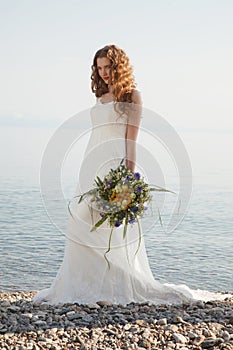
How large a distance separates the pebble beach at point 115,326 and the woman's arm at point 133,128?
3.52 feet

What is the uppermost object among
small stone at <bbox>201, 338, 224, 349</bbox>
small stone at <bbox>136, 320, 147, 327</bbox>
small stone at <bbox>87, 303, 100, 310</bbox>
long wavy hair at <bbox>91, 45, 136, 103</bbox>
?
long wavy hair at <bbox>91, 45, 136, 103</bbox>

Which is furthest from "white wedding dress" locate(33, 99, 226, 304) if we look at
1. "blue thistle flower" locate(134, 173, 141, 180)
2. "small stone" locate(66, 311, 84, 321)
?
"small stone" locate(66, 311, 84, 321)

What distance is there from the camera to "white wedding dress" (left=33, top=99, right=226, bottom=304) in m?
5.01

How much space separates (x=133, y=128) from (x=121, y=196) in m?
0.53

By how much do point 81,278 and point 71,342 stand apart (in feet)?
3.39

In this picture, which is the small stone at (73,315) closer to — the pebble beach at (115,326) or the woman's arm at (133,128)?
the pebble beach at (115,326)

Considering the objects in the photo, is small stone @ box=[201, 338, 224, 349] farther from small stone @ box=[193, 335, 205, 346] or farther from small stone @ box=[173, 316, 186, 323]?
small stone @ box=[173, 316, 186, 323]

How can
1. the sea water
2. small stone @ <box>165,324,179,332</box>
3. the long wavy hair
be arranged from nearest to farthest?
small stone @ <box>165,324,179,332</box> < the long wavy hair < the sea water

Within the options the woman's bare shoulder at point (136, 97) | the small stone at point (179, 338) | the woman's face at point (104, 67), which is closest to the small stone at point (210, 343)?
the small stone at point (179, 338)

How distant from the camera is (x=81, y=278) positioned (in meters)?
5.06

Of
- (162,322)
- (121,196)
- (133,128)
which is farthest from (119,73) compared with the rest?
(162,322)

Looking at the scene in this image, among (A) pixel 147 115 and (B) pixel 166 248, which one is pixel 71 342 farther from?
(B) pixel 166 248

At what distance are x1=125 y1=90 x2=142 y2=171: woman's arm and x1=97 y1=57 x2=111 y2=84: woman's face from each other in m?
0.25

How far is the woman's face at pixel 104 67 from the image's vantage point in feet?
16.2
